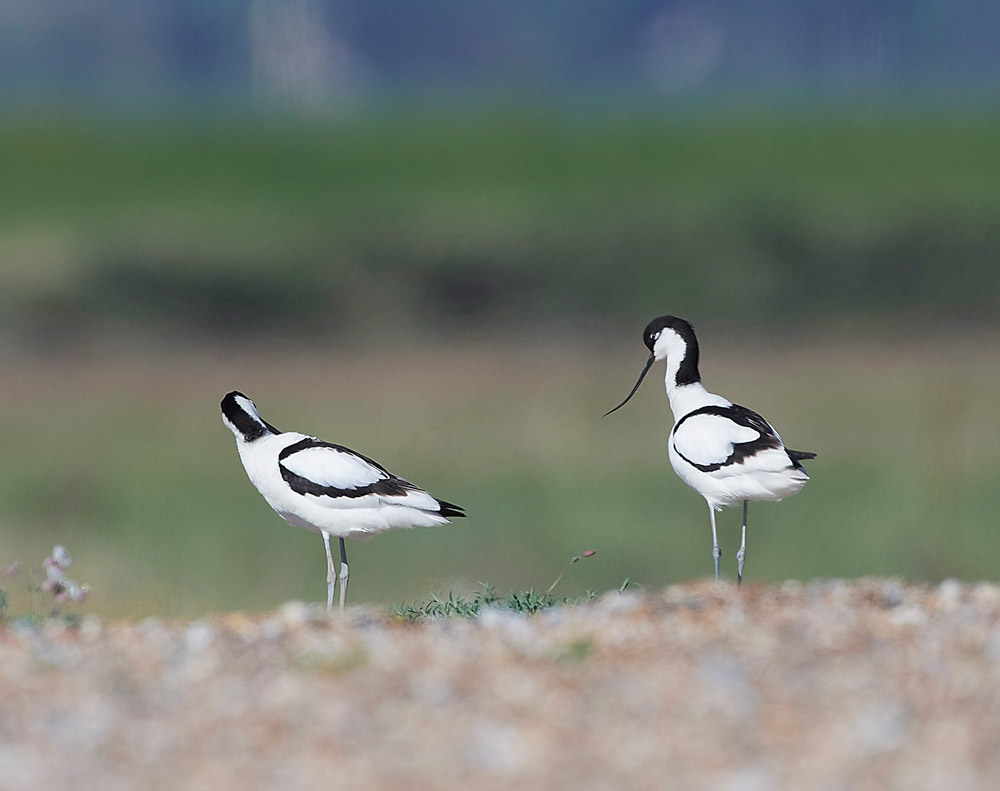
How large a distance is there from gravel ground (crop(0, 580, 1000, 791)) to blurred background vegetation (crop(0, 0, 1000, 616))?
4.16 metres

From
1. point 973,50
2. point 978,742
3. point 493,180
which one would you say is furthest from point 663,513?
point 973,50

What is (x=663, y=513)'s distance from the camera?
15.9 meters

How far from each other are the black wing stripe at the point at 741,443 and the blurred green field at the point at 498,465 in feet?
8.81

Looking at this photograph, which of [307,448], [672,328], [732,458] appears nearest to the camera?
[732,458]

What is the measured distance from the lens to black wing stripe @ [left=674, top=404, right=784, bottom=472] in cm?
745

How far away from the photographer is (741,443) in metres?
7.50

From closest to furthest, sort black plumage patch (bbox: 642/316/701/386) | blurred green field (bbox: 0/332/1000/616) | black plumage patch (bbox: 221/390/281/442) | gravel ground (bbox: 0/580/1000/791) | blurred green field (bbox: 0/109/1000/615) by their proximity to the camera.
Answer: gravel ground (bbox: 0/580/1000/791) → black plumage patch (bbox: 221/390/281/442) → black plumage patch (bbox: 642/316/701/386) → blurred green field (bbox: 0/332/1000/616) → blurred green field (bbox: 0/109/1000/615)

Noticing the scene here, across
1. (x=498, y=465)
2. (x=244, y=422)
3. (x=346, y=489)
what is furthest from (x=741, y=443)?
(x=498, y=465)

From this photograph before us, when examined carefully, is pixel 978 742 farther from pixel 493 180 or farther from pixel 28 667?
pixel 493 180

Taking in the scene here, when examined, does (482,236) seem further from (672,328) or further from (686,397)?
(686,397)

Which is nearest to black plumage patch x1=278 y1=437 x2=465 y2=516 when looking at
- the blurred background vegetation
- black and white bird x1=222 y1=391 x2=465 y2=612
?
black and white bird x1=222 y1=391 x2=465 y2=612

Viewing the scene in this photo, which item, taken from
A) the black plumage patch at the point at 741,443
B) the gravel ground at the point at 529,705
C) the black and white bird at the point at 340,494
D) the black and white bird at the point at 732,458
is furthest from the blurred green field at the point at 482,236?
the gravel ground at the point at 529,705

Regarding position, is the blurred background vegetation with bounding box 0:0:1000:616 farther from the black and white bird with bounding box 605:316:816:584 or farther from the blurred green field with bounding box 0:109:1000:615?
the black and white bird with bounding box 605:316:816:584

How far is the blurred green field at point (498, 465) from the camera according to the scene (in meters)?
13.2
